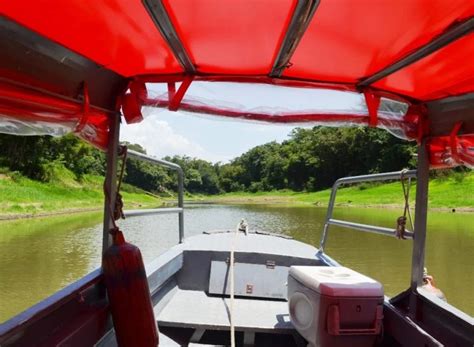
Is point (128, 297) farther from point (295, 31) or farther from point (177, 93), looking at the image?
→ point (295, 31)

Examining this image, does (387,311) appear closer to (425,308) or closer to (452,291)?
(425,308)

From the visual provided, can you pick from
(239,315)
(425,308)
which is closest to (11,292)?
(239,315)

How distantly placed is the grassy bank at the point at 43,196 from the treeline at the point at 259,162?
1.34 m

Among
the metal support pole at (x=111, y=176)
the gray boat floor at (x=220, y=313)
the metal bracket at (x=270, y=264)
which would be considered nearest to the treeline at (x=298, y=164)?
the metal bracket at (x=270, y=264)

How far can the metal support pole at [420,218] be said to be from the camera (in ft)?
6.89

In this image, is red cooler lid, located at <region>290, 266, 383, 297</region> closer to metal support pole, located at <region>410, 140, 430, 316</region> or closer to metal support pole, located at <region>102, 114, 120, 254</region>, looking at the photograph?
metal support pole, located at <region>410, 140, 430, 316</region>

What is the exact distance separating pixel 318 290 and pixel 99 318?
985mm

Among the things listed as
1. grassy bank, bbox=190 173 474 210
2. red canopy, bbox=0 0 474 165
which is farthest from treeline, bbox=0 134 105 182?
red canopy, bbox=0 0 474 165

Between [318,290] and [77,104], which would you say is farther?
[318,290]

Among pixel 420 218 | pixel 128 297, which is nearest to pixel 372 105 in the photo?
pixel 420 218

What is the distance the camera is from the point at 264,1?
4.01 feet

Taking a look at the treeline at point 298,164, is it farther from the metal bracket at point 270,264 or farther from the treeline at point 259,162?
the metal bracket at point 270,264

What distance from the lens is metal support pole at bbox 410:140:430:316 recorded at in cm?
210

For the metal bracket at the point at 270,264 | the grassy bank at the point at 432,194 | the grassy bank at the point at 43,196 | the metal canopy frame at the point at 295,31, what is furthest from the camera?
the grassy bank at the point at 432,194
